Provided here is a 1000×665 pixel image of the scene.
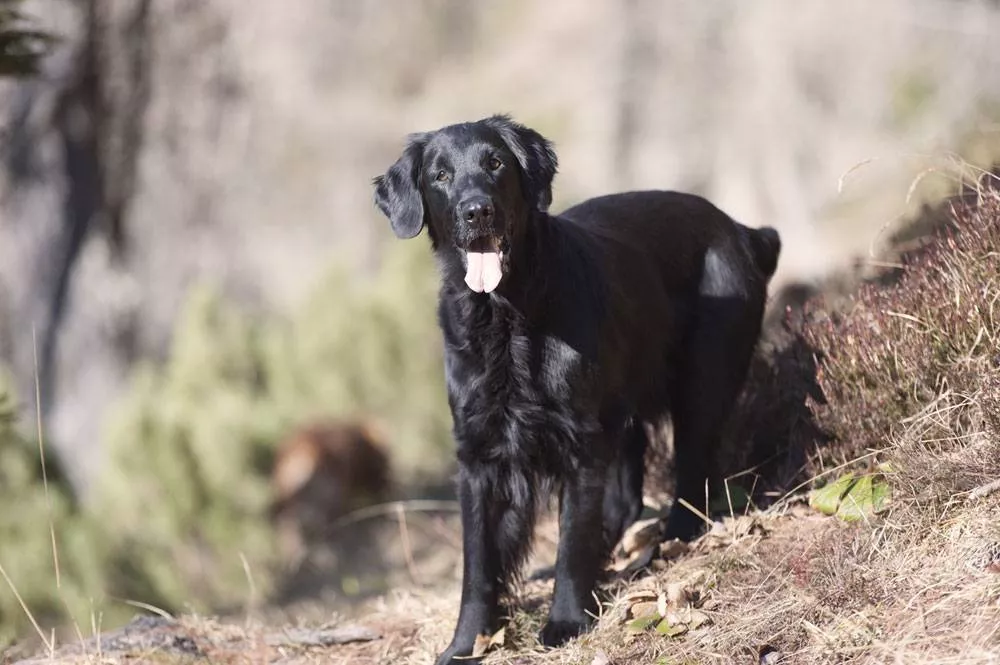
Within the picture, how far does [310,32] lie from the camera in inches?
847

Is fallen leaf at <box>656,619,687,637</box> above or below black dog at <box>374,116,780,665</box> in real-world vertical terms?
below

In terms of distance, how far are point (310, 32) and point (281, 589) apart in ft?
47.7

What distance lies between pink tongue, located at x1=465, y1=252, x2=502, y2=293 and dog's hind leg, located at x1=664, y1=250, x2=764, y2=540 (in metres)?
1.15

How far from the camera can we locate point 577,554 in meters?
3.71

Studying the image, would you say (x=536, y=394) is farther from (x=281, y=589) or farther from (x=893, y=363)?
(x=281, y=589)

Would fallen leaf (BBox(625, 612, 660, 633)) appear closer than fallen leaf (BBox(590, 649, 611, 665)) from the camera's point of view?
No

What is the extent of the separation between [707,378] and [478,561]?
1.23 meters

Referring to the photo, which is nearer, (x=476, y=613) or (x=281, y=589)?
(x=476, y=613)

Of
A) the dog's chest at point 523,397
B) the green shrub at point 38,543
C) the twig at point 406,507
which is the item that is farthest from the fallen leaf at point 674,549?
the green shrub at point 38,543

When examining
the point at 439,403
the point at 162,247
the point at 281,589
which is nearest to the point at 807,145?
the point at 439,403

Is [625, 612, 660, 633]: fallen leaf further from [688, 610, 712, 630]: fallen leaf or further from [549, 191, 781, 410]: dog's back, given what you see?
[549, 191, 781, 410]: dog's back

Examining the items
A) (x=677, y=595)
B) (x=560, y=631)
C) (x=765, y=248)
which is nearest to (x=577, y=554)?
(x=560, y=631)

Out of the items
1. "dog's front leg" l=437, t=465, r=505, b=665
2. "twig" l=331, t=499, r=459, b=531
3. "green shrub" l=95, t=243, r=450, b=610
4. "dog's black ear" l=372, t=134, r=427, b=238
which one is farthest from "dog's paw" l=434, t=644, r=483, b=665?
"green shrub" l=95, t=243, r=450, b=610

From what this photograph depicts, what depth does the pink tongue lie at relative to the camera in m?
3.58
